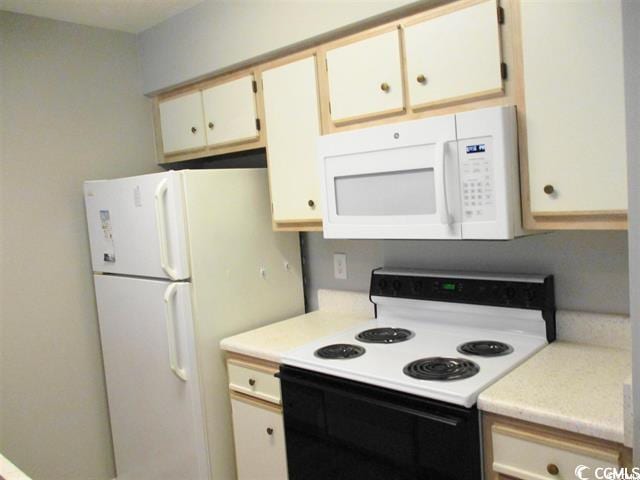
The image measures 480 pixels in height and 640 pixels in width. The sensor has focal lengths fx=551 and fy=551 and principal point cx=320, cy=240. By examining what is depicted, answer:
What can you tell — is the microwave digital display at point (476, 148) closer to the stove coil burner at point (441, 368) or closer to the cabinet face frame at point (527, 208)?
the cabinet face frame at point (527, 208)

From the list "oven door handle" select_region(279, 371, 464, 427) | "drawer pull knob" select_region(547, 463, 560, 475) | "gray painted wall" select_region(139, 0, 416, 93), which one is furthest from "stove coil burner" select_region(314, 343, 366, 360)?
"gray painted wall" select_region(139, 0, 416, 93)

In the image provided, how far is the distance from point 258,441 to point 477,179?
1.36 meters

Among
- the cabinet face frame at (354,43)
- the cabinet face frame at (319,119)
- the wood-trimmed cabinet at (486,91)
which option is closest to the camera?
the wood-trimmed cabinet at (486,91)

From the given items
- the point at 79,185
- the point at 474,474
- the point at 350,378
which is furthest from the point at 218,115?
the point at 474,474

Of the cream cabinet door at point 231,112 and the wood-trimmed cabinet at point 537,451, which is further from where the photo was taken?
the cream cabinet door at point 231,112

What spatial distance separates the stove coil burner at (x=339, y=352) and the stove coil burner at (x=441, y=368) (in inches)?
9.3

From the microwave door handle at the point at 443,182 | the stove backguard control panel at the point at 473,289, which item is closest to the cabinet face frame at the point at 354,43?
the microwave door handle at the point at 443,182

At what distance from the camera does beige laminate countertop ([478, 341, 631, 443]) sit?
1366 mm

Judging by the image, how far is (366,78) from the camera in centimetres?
203

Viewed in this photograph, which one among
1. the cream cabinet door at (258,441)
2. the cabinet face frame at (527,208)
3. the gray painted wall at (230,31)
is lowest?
the cream cabinet door at (258,441)

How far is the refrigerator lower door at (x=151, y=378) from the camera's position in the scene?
7.66 feet

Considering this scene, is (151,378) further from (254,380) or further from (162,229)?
(162,229)

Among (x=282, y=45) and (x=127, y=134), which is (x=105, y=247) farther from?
(x=282, y=45)

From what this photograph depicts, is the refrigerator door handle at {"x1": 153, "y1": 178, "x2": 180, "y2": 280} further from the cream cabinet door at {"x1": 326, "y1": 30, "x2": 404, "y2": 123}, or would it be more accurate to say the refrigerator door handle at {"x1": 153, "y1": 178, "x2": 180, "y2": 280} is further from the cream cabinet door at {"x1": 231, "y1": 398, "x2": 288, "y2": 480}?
the cream cabinet door at {"x1": 326, "y1": 30, "x2": 404, "y2": 123}
